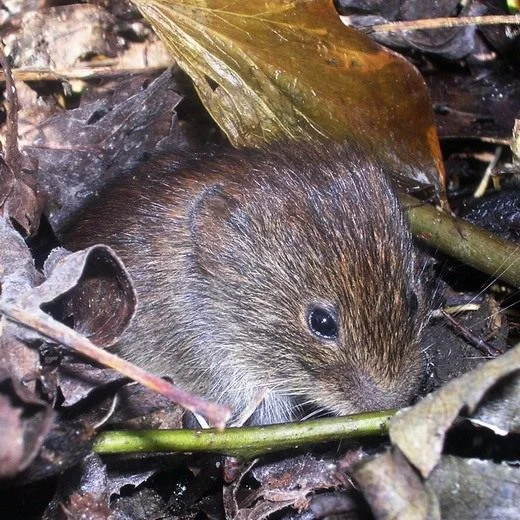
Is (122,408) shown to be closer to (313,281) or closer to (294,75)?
(313,281)

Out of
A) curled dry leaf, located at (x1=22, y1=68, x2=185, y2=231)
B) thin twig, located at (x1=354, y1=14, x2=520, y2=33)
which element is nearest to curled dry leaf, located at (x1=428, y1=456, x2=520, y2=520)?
curled dry leaf, located at (x1=22, y1=68, x2=185, y2=231)

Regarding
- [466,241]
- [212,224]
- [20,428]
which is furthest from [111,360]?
[466,241]

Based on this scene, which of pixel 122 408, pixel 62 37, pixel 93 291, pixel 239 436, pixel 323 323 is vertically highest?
pixel 62 37

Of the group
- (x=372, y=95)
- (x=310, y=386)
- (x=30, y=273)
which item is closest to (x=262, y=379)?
(x=310, y=386)

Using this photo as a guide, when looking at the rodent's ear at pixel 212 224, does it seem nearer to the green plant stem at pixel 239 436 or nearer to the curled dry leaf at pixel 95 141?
the curled dry leaf at pixel 95 141

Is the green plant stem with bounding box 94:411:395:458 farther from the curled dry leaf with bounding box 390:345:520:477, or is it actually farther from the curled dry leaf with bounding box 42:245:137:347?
the curled dry leaf with bounding box 390:345:520:477

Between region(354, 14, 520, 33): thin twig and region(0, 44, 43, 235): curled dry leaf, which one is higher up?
region(354, 14, 520, 33): thin twig
